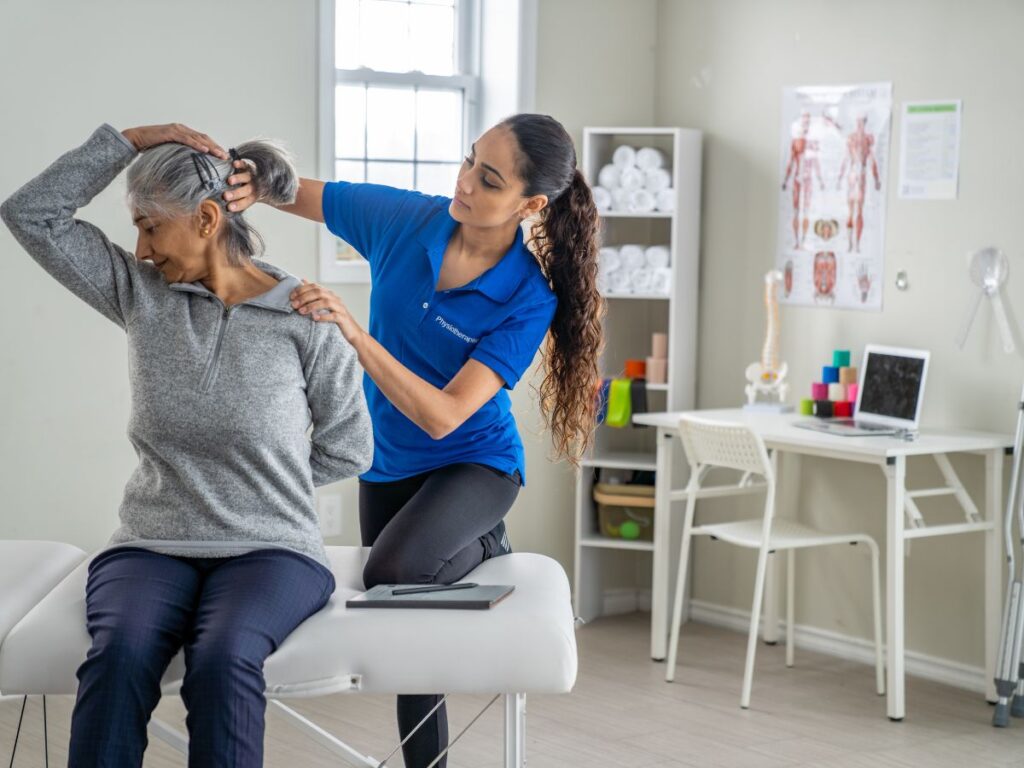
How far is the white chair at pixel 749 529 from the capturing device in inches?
137

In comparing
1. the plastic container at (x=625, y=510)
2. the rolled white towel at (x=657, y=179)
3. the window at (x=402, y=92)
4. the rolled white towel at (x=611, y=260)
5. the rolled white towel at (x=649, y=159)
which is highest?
the window at (x=402, y=92)

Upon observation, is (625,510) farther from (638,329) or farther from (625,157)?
(625,157)

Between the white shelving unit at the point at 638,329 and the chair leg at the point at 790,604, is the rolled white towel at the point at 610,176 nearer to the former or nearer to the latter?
the white shelving unit at the point at 638,329

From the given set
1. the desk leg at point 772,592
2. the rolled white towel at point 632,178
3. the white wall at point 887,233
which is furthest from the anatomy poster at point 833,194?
the desk leg at point 772,592

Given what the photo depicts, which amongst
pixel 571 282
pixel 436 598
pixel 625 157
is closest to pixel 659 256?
pixel 625 157

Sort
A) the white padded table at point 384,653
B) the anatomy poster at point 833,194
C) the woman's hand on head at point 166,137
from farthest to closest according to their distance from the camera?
1. the anatomy poster at point 833,194
2. the woman's hand on head at point 166,137
3. the white padded table at point 384,653

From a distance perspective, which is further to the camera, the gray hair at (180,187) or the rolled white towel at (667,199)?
the rolled white towel at (667,199)

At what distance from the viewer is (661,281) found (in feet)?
13.9

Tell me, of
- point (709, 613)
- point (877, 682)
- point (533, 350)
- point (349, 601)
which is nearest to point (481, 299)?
point (533, 350)

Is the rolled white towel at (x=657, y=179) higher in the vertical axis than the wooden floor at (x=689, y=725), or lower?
higher

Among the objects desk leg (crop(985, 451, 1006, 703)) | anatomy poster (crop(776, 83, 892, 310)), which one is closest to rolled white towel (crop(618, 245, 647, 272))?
anatomy poster (crop(776, 83, 892, 310))

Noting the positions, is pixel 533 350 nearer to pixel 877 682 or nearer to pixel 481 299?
pixel 481 299

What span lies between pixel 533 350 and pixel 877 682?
5.75 feet

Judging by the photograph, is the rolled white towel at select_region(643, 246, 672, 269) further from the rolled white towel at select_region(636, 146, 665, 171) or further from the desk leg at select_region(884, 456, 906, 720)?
the desk leg at select_region(884, 456, 906, 720)
